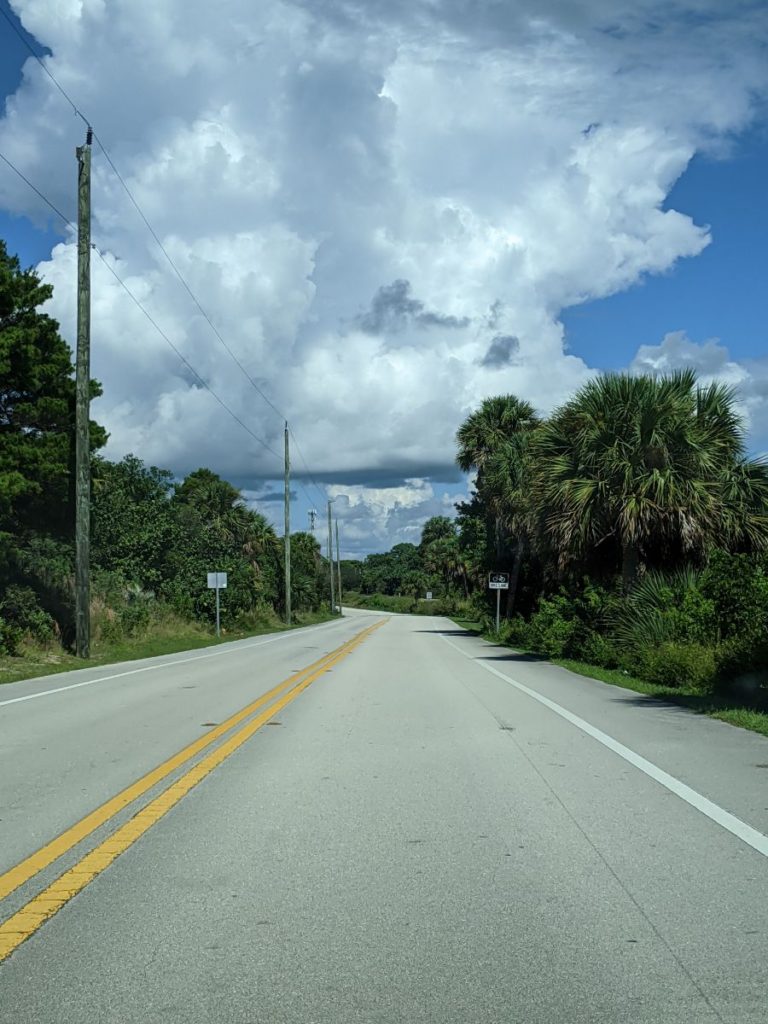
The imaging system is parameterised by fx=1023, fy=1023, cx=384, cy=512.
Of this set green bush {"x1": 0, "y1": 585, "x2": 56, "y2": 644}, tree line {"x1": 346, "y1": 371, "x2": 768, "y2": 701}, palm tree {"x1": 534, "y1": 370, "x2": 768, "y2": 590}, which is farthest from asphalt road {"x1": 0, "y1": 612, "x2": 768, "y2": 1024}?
green bush {"x1": 0, "y1": 585, "x2": 56, "y2": 644}

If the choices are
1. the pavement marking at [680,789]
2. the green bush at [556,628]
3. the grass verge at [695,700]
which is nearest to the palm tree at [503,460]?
the green bush at [556,628]

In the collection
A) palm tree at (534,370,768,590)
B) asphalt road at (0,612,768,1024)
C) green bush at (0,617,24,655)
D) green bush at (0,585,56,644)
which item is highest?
palm tree at (534,370,768,590)

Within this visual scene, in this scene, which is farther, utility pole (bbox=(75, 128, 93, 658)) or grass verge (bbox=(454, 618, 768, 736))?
utility pole (bbox=(75, 128, 93, 658))

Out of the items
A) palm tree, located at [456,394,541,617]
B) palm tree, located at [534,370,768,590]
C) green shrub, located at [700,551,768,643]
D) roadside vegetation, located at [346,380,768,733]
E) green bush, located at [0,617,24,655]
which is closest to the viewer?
green shrub, located at [700,551,768,643]

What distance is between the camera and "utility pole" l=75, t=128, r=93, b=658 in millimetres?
25875

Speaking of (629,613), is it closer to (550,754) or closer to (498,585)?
(550,754)

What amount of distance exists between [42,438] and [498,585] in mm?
18544

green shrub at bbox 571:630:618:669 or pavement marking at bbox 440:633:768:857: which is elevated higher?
green shrub at bbox 571:630:618:669

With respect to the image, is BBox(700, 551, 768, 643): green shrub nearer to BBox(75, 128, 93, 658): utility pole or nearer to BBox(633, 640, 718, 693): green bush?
BBox(633, 640, 718, 693): green bush

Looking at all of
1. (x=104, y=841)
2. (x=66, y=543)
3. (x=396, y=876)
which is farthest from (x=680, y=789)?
(x=66, y=543)

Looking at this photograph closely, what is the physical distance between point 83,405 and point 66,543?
8212 mm

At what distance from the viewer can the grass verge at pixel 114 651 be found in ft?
74.2

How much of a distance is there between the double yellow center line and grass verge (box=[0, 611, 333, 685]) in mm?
10849

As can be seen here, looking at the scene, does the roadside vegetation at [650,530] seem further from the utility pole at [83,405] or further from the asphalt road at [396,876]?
the utility pole at [83,405]
